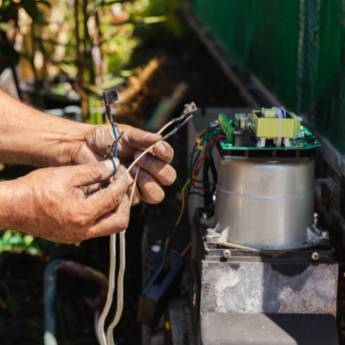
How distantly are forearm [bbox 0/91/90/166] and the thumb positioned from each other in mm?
577

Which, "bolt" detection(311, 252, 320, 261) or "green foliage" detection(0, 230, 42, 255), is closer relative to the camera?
"bolt" detection(311, 252, 320, 261)

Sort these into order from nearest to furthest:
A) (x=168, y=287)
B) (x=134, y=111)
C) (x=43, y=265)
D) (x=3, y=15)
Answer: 1. (x=168, y=287)
2. (x=3, y=15)
3. (x=43, y=265)
4. (x=134, y=111)

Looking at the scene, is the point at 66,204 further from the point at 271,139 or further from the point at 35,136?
the point at 35,136

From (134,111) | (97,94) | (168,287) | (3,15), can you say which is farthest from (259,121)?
(134,111)

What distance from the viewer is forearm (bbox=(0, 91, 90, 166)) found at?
3.10 m

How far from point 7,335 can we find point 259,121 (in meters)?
2.49

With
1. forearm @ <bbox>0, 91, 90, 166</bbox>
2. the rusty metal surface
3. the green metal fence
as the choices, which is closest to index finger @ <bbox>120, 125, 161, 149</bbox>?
forearm @ <bbox>0, 91, 90, 166</bbox>

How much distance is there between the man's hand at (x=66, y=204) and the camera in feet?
7.89

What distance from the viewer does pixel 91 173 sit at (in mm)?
2475

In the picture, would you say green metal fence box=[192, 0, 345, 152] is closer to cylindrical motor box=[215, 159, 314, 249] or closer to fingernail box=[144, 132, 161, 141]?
cylindrical motor box=[215, 159, 314, 249]

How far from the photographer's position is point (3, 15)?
4641 millimetres

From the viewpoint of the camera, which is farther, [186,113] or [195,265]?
[195,265]

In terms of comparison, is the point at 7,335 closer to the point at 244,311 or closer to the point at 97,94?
the point at 97,94

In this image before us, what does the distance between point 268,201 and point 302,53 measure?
4.79 ft
